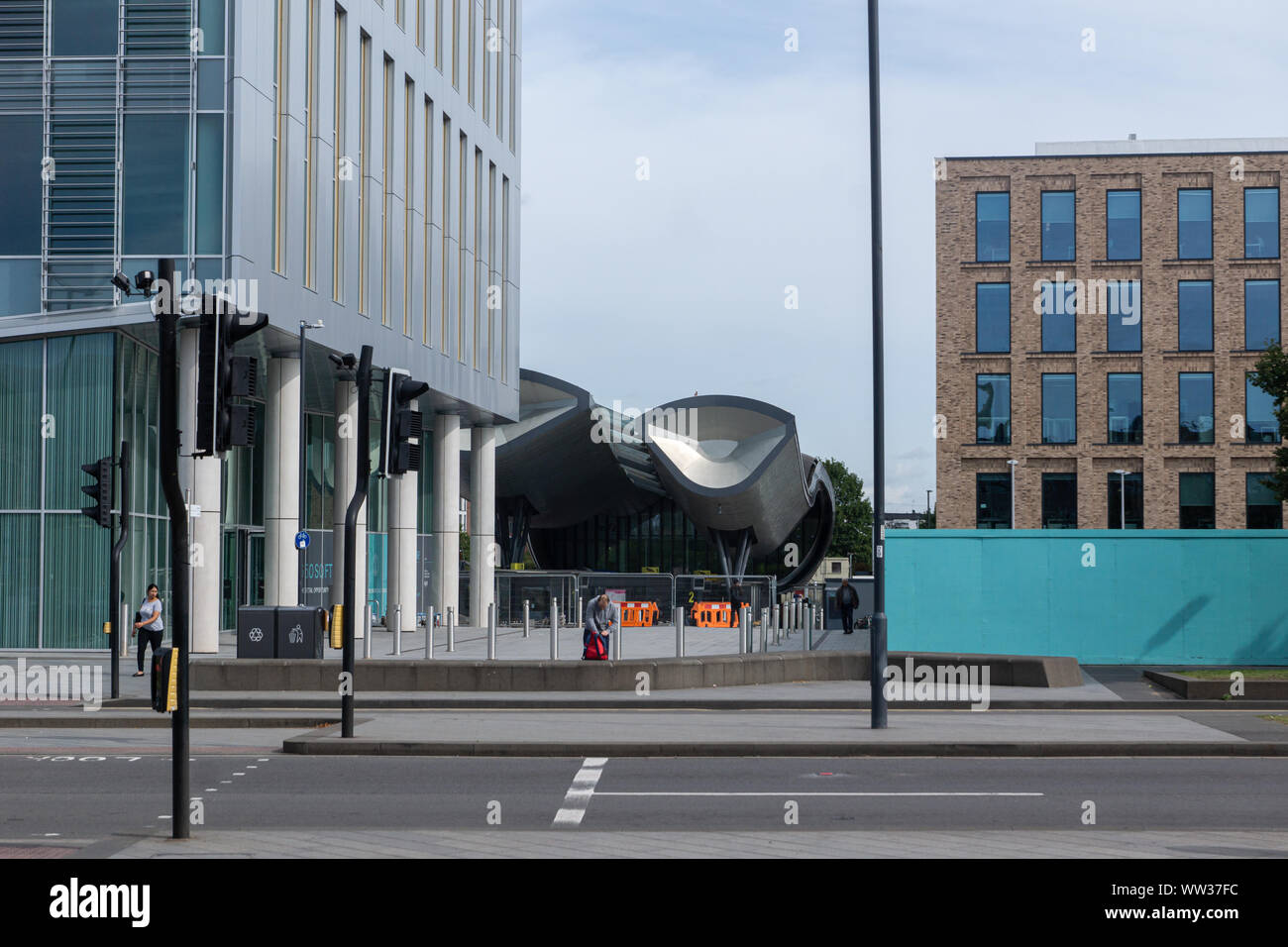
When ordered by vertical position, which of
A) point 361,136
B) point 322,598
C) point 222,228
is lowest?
point 322,598

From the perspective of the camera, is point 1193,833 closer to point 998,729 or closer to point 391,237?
point 998,729

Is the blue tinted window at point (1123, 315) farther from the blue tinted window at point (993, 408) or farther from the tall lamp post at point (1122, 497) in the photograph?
the tall lamp post at point (1122, 497)

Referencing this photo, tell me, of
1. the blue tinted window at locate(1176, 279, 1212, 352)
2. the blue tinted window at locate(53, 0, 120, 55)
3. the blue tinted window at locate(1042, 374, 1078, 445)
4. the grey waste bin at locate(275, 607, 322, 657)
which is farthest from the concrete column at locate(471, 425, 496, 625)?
the blue tinted window at locate(1176, 279, 1212, 352)

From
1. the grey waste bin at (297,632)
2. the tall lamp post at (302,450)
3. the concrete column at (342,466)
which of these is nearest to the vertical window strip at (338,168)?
the tall lamp post at (302,450)

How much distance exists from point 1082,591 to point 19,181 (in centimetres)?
2470

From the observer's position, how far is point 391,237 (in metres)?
40.7

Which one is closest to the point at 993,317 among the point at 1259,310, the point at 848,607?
the point at 1259,310

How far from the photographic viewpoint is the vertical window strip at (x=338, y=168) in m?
36.7

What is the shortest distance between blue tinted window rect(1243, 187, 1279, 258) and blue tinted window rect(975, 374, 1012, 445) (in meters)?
10.5

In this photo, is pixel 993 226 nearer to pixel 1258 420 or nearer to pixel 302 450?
pixel 1258 420

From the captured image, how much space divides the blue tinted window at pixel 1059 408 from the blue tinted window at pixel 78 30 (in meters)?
37.5

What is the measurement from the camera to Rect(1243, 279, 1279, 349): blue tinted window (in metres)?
55.2
